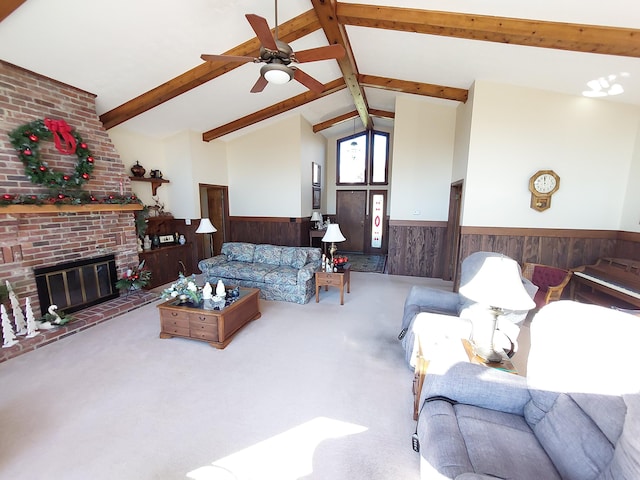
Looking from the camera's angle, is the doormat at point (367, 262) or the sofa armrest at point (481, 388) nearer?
the sofa armrest at point (481, 388)

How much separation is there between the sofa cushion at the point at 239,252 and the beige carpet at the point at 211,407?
174 centimetres

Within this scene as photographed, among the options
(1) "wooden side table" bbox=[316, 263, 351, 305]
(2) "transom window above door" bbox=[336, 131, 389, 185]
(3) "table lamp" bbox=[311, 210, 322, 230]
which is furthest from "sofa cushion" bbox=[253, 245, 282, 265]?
(2) "transom window above door" bbox=[336, 131, 389, 185]

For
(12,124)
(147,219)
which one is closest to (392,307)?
(147,219)

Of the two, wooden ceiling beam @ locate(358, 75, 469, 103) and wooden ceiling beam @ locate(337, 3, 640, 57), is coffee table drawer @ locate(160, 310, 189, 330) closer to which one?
wooden ceiling beam @ locate(337, 3, 640, 57)

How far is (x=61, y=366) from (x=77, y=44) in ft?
10.7

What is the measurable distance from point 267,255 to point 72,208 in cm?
265

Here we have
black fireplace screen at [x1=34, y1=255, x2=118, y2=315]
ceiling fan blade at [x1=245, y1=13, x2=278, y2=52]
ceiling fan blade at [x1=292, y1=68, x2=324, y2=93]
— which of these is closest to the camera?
ceiling fan blade at [x1=245, y1=13, x2=278, y2=52]

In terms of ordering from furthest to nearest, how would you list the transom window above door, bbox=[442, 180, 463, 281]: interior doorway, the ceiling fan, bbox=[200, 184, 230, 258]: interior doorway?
the transom window above door < bbox=[200, 184, 230, 258]: interior doorway < bbox=[442, 180, 463, 281]: interior doorway < the ceiling fan

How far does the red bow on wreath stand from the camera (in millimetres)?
3283

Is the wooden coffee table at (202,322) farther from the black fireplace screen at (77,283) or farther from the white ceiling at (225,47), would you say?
the white ceiling at (225,47)

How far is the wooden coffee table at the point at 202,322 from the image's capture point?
2941 mm

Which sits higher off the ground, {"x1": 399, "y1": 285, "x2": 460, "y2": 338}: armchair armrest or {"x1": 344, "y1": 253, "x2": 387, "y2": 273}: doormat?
{"x1": 399, "y1": 285, "x2": 460, "y2": 338}: armchair armrest

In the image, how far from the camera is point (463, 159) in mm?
4430

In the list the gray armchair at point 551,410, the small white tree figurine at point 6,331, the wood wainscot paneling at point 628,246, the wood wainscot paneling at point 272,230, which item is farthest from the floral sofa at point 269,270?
the wood wainscot paneling at point 628,246
